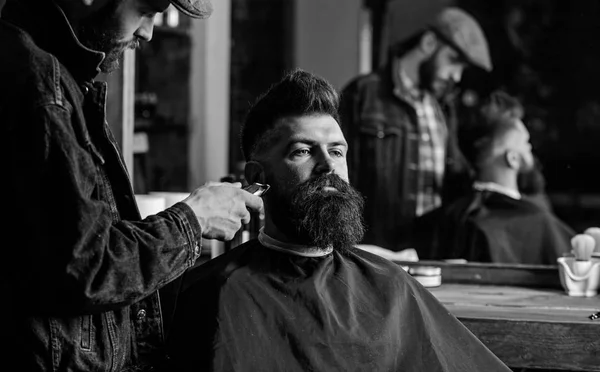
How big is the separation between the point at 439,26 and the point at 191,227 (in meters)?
1.94

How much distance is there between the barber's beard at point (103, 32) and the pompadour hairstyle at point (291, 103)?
0.70 metres

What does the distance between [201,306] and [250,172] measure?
0.43 metres

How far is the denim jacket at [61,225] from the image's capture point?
4.92 ft

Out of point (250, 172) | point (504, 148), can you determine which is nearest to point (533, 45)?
point (504, 148)

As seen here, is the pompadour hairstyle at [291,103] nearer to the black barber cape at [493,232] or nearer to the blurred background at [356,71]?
the blurred background at [356,71]

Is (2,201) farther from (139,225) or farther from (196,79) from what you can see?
(196,79)

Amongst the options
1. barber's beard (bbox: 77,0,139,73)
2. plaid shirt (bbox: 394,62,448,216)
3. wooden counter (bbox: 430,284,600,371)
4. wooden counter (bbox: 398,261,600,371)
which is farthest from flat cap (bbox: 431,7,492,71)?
barber's beard (bbox: 77,0,139,73)

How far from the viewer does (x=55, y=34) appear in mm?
1646

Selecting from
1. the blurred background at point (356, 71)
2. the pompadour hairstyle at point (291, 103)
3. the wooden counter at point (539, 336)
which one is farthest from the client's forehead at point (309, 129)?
the blurred background at point (356, 71)

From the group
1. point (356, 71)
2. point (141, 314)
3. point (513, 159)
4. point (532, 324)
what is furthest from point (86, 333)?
point (513, 159)

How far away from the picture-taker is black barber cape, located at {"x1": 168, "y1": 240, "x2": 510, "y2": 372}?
81.8 inches

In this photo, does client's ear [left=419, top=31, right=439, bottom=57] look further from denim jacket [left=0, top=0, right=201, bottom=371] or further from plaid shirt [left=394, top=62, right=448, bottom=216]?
denim jacket [left=0, top=0, right=201, bottom=371]

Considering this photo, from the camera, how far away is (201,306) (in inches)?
84.6

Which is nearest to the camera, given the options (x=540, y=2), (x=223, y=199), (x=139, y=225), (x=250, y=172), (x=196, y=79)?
(x=139, y=225)
